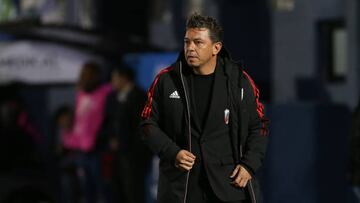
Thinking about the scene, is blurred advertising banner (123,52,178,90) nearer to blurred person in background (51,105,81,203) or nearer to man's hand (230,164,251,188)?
blurred person in background (51,105,81,203)

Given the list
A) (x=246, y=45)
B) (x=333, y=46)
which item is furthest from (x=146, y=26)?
(x=333, y=46)

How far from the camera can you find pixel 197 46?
6.74 m

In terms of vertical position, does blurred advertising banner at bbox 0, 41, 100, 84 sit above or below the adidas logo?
below

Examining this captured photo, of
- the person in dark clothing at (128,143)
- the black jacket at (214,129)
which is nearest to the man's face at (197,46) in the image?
the black jacket at (214,129)

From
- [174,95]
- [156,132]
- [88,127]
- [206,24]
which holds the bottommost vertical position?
[88,127]

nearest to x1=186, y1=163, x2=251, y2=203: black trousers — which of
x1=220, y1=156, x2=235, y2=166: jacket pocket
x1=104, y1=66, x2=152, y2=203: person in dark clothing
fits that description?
x1=220, y1=156, x2=235, y2=166: jacket pocket

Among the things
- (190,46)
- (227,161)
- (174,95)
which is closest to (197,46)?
(190,46)

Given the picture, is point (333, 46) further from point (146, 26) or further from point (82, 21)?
point (82, 21)

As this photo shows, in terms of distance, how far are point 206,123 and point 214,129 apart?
62 mm

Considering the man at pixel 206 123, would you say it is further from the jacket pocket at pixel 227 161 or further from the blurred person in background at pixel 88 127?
the blurred person in background at pixel 88 127

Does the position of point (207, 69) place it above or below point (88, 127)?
above

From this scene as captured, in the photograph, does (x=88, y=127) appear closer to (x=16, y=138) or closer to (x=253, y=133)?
(x=16, y=138)

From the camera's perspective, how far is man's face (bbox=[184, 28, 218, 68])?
22.1 ft

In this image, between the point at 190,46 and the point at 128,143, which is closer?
the point at 190,46
